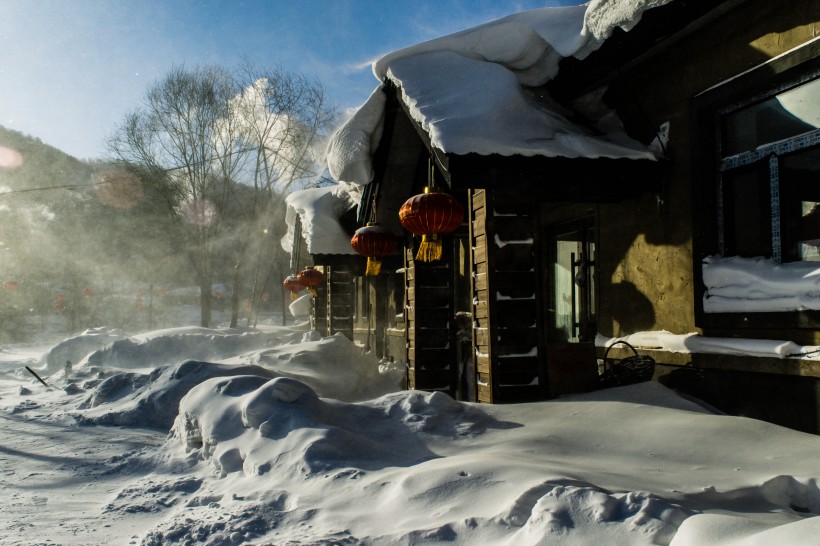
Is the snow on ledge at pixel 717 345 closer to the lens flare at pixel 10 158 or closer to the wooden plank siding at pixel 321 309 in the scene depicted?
the wooden plank siding at pixel 321 309

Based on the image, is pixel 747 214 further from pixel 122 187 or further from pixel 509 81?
pixel 122 187

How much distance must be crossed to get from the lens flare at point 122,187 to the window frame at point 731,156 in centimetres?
2663

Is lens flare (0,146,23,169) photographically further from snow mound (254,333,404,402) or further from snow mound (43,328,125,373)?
snow mound (254,333,404,402)

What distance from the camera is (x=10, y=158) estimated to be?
3078cm

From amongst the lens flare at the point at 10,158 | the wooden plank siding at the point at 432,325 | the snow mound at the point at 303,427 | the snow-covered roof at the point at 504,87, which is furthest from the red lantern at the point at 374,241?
the lens flare at the point at 10,158

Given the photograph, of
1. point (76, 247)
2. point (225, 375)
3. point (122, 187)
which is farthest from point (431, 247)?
point (76, 247)

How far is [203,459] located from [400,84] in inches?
163

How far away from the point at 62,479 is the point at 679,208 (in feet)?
19.3

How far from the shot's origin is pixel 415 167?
9.04 meters

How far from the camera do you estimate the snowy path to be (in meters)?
3.35

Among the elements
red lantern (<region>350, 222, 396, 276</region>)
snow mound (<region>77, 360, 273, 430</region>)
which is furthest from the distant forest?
red lantern (<region>350, 222, 396, 276</region>)

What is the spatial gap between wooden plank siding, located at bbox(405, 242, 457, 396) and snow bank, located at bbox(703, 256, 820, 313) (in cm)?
404

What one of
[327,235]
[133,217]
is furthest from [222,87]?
[327,235]

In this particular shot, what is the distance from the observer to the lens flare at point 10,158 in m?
30.3
